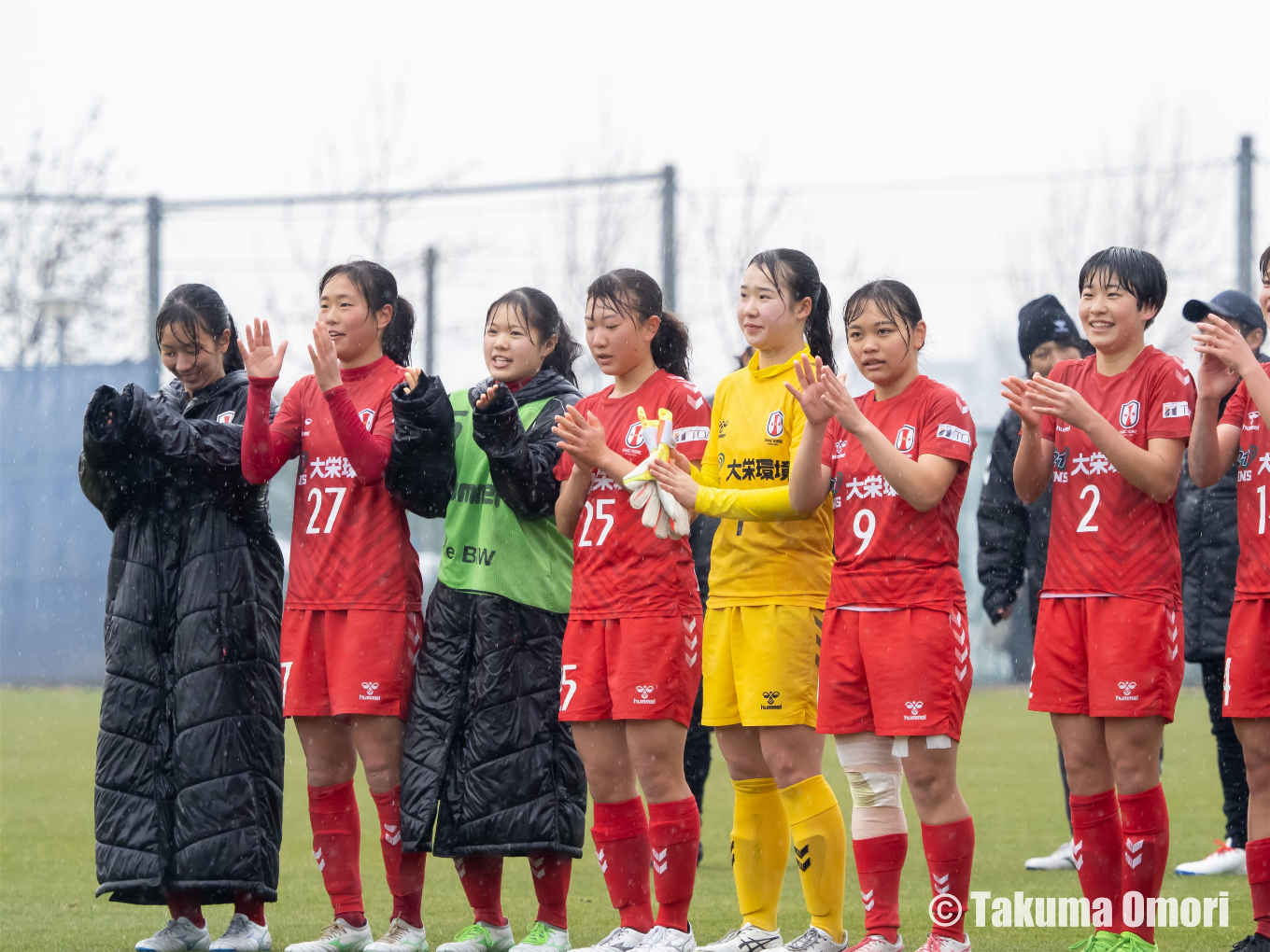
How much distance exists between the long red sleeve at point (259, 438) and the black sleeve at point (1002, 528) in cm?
296

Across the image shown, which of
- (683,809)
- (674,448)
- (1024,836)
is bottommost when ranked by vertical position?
(1024,836)

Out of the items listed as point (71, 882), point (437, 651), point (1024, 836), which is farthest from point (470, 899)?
point (1024, 836)

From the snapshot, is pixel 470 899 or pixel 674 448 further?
pixel 470 899

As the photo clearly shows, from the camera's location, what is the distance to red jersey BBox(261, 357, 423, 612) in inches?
187

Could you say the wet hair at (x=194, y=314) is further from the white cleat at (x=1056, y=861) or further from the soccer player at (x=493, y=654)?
the white cleat at (x=1056, y=861)

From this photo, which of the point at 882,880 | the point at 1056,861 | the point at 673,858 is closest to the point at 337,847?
the point at 673,858

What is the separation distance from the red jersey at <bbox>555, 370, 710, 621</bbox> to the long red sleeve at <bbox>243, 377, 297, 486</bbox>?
3.15 ft

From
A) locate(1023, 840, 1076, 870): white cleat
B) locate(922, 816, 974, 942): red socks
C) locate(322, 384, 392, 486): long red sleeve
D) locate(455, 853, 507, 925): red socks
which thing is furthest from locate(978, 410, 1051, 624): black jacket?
locate(322, 384, 392, 486): long red sleeve

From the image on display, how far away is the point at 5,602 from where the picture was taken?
1620 cm

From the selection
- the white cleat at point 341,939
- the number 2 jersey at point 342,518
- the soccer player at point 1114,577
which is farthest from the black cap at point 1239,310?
the white cleat at point 341,939

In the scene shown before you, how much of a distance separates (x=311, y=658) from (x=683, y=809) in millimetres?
1320

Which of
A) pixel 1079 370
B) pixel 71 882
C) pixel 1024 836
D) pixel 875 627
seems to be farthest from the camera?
pixel 1024 836

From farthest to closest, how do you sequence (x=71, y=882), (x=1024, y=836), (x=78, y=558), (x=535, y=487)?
1. (x=78, y=558)
2. (x=1024, y=836)
3. (x=71, y=882)
4. (x=535, y=487)

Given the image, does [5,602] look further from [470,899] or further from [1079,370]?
[1079,370]
